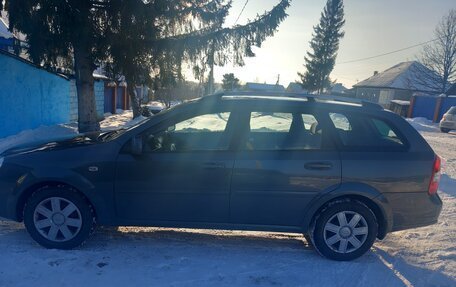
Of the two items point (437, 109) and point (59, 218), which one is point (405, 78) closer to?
point (437, 109)

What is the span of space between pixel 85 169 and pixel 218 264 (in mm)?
1638

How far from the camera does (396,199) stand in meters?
3.43

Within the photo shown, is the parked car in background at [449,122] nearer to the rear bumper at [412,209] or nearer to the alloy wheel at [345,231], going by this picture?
the rear bumper at [412,209]

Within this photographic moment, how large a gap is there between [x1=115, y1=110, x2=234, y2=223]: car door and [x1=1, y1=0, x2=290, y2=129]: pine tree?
6.33m

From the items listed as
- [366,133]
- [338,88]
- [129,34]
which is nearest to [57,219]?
[366,133]

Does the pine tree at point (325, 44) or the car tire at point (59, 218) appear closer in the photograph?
the car tire at point (59, 218)

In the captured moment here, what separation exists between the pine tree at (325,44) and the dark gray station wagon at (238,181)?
43.1m

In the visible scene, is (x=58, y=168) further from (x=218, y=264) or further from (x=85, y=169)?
(x=218, y=264)

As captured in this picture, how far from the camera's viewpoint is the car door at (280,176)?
3367 millimetres

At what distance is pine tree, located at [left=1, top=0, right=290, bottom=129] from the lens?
838cm

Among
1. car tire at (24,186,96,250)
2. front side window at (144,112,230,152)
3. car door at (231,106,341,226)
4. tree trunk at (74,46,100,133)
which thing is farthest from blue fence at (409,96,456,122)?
car tire at (24,186,96,250)

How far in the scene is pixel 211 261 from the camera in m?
3.38

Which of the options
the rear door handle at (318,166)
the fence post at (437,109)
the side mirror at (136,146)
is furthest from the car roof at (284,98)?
the fence post at (437,109)

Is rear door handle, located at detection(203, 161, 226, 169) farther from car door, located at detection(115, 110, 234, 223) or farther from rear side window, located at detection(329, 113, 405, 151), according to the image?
rear side window, located at detection(329, 113, 405, 151)
